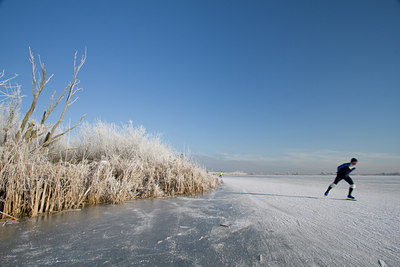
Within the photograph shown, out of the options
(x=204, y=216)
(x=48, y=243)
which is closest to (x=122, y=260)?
(x=48, y=243)

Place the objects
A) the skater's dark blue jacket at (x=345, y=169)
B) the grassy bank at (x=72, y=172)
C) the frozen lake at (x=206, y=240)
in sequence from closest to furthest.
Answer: the frozen lake at (x=206, y=240) < the grassy bank at (x=72, y=172) < the skater's dark blue jacket at (x=345, y=169)

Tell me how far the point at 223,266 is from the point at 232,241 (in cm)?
60

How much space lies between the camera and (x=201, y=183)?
773cm

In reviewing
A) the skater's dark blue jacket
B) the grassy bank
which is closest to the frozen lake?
the grassy bank

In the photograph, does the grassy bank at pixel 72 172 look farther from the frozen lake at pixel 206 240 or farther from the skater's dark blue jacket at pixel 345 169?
the skater's dark blue jacket at pixel 345 169

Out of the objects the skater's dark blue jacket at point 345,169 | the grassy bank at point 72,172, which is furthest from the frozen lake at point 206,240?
the skater's dark blue jacket at point 345,169

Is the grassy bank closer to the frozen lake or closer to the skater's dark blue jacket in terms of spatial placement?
the frozen lake

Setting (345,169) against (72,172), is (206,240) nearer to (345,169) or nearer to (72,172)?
(72,172)

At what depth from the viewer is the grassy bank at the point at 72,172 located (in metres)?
3.25

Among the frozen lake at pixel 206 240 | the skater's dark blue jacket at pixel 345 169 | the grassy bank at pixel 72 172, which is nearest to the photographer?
the frozen lake at pixel 206 240

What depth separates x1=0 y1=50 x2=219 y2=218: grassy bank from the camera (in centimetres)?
325

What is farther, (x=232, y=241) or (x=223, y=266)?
(x=232, y=241)

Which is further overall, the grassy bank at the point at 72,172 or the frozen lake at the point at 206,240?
the grassy bank at the point at 72,172

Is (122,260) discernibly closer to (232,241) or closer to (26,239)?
(232,241)
